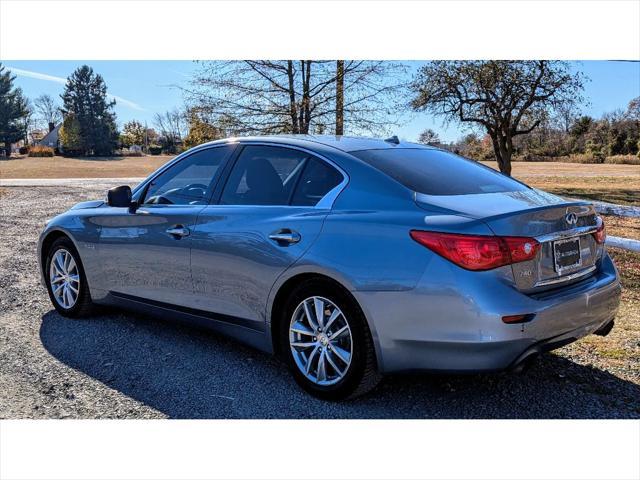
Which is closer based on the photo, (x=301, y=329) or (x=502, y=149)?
(x=301, y=329)

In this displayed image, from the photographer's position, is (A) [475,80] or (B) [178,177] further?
(A) [475,80]

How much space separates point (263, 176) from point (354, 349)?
1.44 meters

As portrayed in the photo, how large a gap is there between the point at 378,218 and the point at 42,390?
2405mm

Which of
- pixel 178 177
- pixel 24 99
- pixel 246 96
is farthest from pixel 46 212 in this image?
pixel 24 99

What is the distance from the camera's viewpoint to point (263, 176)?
420 cm

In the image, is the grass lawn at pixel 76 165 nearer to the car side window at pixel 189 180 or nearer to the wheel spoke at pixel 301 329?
the car side window at pixel 189 180

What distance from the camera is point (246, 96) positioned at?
14.5 metres

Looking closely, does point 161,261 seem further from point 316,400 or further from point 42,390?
point 316,400

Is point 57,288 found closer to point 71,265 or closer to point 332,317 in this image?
point 71,265

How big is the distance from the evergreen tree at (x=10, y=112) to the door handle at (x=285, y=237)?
52646mm

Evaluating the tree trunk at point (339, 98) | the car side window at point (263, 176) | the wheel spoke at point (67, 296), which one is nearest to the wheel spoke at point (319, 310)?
the car side window at point (263, 176)

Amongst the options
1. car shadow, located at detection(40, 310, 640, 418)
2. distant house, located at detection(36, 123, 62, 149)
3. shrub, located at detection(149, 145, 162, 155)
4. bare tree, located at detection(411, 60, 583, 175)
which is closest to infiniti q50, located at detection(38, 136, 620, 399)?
car shadow, located at detection(40, 310, 640, 418)

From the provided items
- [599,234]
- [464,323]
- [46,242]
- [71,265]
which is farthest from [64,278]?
[599,234]

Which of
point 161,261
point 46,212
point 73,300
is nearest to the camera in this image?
point 161,261
